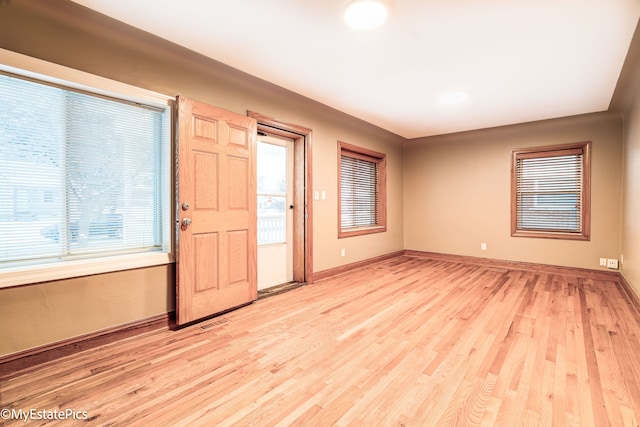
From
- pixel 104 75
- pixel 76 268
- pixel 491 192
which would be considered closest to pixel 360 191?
pixel 491 192

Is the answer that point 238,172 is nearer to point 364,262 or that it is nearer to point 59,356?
point 59,356

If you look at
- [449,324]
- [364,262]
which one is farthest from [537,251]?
[449,324]

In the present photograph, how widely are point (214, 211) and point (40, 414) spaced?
1.75 metres

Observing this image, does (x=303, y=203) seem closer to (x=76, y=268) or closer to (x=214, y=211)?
(x=214, y=211)

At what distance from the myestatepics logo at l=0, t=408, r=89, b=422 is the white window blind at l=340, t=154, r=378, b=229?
3829 mm

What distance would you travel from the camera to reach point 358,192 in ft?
17.7

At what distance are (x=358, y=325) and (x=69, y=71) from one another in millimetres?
3018

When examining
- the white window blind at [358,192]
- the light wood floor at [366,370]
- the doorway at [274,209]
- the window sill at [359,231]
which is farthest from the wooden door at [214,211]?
the white window blind at [358,192]

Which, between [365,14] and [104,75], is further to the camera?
[104,75]

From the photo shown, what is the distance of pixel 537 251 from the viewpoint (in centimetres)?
486

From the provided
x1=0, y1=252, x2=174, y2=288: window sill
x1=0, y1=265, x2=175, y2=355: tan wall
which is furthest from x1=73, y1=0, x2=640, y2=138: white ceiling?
x1=0, y1=265, x2=175, y2=355: tan wall

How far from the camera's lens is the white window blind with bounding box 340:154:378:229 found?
16.6 ft

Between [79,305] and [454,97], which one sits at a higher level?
[454,97]

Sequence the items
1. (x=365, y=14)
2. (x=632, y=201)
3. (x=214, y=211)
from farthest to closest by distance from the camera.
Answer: (x=632, y=201) < (x=214, y=211) < (x=365, y=14)
